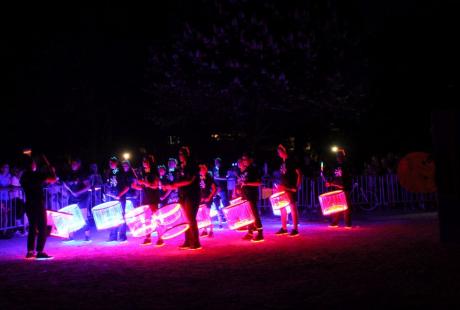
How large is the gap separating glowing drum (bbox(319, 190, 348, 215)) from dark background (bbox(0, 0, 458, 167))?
12842 mm

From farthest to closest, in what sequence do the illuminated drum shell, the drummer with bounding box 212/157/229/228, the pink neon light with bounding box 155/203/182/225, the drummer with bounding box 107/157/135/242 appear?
the drummer with bounding box 212/157/229/228, the drummer with bounding box 107/157/135/242, the illuminated drum shell, the pink neon light with bounding box 155/203/182/225

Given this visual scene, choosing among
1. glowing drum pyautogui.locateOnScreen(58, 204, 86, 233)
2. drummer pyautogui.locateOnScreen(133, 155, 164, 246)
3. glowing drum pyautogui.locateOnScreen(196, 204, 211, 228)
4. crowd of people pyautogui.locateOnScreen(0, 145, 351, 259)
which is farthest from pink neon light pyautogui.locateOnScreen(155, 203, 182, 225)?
glowing drum pyautogui.locateOnScreen(58, 204, 86, 233)

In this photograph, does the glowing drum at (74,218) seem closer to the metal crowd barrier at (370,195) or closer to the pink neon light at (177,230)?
the pink neon light at (177,230)

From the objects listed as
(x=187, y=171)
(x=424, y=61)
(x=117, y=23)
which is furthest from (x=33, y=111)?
(x=424, y=61)

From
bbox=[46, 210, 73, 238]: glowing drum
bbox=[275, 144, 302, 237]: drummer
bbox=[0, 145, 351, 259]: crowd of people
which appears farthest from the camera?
bbox=[275, 144, 302, 237]: drummer

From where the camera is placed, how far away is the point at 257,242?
42.1 feet

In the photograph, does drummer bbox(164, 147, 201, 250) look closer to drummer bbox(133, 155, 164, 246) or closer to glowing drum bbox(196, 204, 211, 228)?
drummer bbox(133, 155, 164, 246)

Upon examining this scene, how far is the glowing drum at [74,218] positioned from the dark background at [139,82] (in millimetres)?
14680

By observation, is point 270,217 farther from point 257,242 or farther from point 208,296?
point 208,296

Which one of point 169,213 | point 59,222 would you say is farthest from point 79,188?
point 169,213

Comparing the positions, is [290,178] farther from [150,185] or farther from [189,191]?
[150,185]

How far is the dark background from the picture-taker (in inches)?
1077

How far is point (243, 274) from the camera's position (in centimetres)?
885

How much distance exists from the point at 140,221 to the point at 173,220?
3.80 ft
